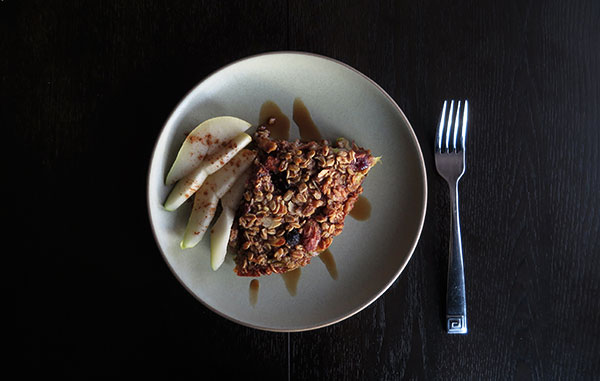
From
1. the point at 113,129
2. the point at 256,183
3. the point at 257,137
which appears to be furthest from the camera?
the point at 113,129

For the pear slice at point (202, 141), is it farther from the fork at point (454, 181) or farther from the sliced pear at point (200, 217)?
the fork at point (454, 181)

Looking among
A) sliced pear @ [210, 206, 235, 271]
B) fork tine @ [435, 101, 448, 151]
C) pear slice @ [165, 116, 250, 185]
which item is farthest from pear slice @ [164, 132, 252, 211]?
fork tine @ [435, 101, 448, 151]

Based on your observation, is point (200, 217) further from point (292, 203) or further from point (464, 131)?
point (464, 131)

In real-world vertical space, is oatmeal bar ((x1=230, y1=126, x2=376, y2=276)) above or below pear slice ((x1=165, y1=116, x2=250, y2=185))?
below

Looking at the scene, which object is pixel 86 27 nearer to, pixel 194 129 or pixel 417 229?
pixel 194 129

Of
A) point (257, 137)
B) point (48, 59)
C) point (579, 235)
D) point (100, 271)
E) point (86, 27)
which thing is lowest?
point (100, 271)

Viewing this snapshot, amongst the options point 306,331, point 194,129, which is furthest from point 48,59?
point 306,331

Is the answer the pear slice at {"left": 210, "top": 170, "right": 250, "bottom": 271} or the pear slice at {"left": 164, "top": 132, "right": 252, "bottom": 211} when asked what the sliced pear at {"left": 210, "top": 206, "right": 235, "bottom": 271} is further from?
the pear slice at {"left": 164, "top": 132, "right": 252, "bottom": 211}
